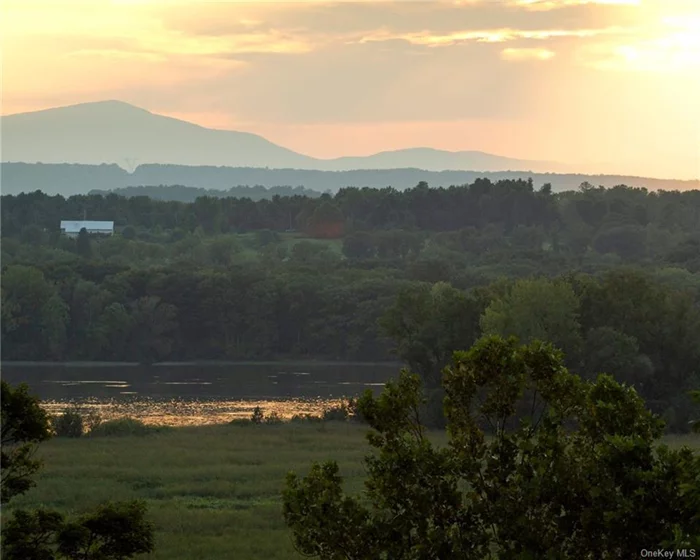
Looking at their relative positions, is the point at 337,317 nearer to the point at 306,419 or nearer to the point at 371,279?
the point at 371,279

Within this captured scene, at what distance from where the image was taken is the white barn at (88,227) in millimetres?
144188

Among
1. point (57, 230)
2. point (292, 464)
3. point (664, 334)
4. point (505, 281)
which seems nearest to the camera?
point (292, 464)

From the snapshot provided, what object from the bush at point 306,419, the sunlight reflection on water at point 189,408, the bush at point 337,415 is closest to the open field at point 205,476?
the bush at point 306,419

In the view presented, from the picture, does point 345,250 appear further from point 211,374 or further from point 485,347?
point 485,347

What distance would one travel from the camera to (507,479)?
14164 millimetres

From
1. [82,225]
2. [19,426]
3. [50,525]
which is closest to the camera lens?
[50,525]

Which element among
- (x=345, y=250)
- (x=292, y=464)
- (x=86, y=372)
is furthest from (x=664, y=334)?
(x=345, y=250)

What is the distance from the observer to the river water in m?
57.5

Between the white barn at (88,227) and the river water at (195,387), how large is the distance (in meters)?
60.9

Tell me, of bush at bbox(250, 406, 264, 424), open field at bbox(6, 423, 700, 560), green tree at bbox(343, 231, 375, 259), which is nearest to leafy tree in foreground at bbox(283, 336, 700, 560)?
open field at bbox(6, 423, 700, 560)

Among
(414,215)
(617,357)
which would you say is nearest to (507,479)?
(617,357)

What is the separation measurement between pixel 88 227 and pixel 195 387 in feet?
263

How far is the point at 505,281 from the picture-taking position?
65.1 metres

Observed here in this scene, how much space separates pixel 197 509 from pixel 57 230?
11602 cm
